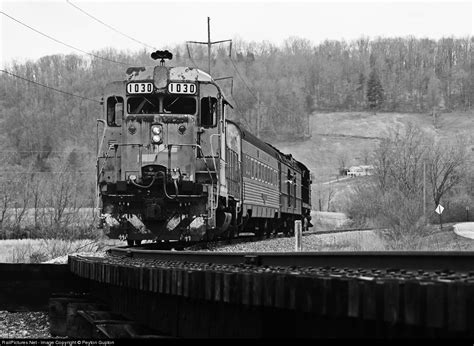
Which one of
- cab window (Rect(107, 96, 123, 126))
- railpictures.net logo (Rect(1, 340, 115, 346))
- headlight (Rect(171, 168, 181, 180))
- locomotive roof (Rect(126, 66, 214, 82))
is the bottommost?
railpictures.net logo (Rect(1, 340, 115, 346))

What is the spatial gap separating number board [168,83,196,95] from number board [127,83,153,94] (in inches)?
17.9

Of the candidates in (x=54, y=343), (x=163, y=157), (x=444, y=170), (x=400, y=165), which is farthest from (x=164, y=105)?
(x=444, y=170)

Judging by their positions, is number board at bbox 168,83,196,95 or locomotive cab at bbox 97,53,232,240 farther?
number board at bbox 168,83,196,95

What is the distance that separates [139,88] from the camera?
15969 millimetres

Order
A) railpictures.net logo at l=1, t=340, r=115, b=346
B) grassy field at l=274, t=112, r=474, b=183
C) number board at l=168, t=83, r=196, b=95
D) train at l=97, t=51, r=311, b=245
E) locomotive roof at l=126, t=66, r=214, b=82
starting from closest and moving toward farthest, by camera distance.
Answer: railpictures.net logo at l=1, t=340, r=115, b=346 < train at l=97, t=51, r=311, b=245 < number board at l=168, t=83, r=196, b=95 < locomotive roof at l=126, t=66, r=214, b=82 < grassy field at l=274, t=112, r=474, b=183

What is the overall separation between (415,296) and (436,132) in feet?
543

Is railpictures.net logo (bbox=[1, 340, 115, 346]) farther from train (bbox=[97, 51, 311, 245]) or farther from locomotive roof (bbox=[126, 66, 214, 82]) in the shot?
locomotive roof (bbox=[126, 66, 214, 82])

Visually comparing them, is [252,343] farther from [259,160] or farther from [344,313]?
[259,160]

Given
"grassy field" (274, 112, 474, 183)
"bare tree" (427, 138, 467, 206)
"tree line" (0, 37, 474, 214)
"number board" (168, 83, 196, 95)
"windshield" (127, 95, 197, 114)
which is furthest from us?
"grassy field" (274, 112, 474, 183)

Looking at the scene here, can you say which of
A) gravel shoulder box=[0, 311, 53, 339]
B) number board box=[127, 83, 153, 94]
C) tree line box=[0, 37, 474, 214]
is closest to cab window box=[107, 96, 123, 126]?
number board box=[127, 83, 153, 94]

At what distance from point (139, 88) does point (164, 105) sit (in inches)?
26.4

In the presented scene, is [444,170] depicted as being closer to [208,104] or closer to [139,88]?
[208,104]

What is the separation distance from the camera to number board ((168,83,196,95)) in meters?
15.9

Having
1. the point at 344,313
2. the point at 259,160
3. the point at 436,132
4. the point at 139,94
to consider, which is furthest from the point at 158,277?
the point at 436,132
